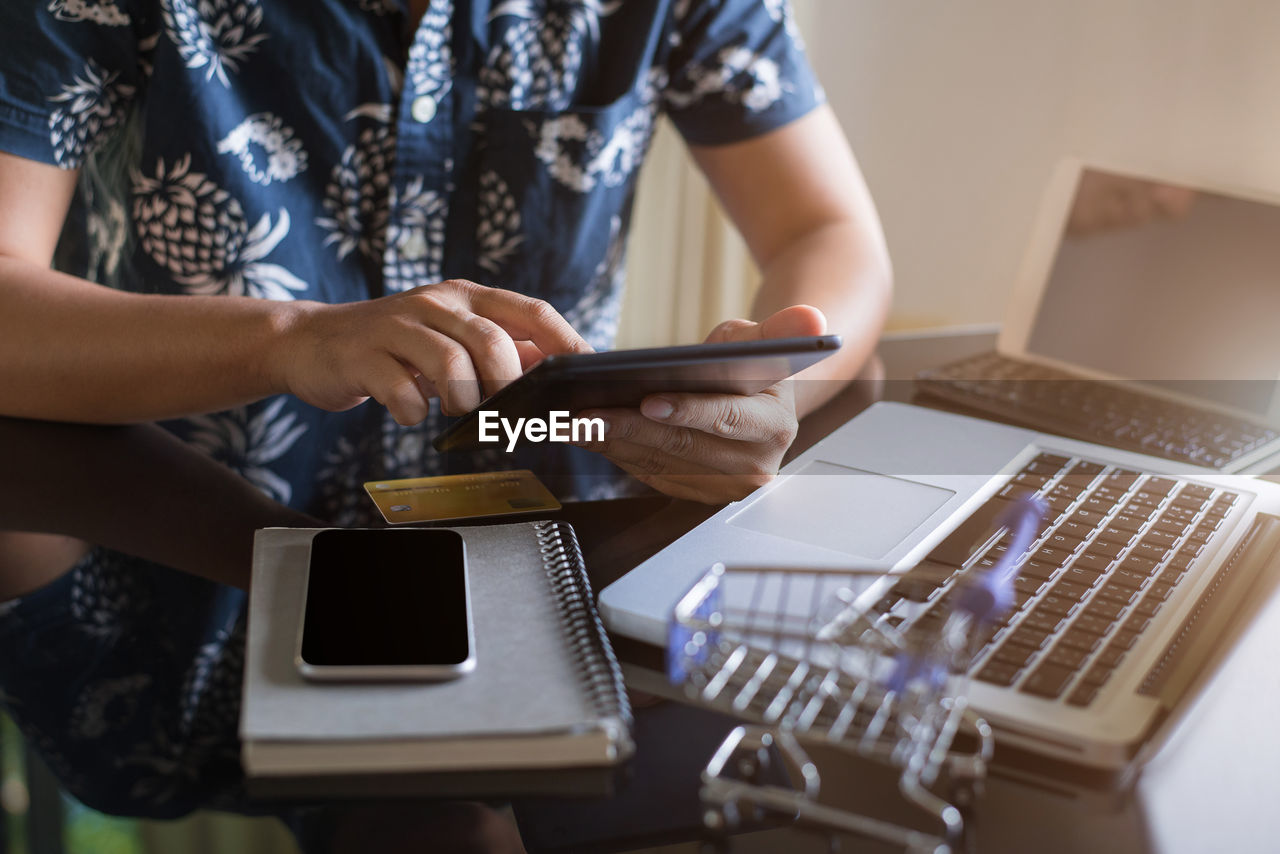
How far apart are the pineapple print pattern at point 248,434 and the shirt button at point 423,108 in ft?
0.96

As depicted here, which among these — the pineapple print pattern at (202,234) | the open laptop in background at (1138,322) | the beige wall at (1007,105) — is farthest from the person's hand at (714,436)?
the beige wall at (1007,105)

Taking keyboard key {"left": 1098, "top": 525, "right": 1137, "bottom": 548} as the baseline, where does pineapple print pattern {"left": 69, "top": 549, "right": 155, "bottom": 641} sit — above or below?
below

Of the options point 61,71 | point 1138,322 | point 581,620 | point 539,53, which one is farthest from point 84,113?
point 1138,322

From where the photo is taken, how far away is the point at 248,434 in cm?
98

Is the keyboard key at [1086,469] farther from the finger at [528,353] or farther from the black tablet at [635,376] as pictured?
the finger at [528,353]

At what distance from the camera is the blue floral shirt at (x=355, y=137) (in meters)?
0.91

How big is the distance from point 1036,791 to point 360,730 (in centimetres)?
29

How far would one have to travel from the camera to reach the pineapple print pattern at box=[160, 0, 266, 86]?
35.8 inches

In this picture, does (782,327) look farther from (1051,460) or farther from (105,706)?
(105,706)

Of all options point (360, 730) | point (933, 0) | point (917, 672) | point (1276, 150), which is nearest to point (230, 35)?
point (360, 730)

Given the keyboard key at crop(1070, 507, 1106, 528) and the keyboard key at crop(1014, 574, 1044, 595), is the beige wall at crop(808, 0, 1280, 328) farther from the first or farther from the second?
the keyboard key at crop(1014, 574, 1044, 595)

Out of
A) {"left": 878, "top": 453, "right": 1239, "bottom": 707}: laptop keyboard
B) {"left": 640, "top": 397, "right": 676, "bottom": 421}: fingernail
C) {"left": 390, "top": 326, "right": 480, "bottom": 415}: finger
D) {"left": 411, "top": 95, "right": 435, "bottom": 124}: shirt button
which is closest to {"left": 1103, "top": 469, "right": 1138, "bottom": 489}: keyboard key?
{"left": 878, "top": 453, "right": 1239, "bottom": 707}: laptop keyboard

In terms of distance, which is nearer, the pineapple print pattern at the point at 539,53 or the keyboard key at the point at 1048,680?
the keyboard key at the point at 1048,680

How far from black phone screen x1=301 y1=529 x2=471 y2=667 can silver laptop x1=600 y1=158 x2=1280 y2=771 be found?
90mm
